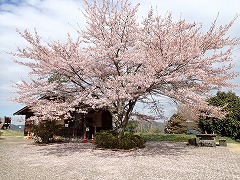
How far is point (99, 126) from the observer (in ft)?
72.5

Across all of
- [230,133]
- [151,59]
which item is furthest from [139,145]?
[230,133]

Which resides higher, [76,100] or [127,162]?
[76,100]

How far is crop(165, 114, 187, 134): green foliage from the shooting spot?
25.0 m

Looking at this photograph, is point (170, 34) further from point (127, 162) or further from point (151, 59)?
point (127, 162)

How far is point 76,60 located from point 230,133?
15.5 meters

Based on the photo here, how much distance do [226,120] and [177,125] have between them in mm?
6363

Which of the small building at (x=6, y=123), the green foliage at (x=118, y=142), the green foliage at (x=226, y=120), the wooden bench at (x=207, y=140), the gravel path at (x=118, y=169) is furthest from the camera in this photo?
the small building at (x=6, y=123)

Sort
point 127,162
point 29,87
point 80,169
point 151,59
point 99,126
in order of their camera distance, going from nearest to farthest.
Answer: point 80,169, point 127,162, point 151,59, point 29,87, point 99,126

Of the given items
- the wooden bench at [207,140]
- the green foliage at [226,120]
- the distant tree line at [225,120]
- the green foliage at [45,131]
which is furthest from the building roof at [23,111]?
the green foliage at [226,120]

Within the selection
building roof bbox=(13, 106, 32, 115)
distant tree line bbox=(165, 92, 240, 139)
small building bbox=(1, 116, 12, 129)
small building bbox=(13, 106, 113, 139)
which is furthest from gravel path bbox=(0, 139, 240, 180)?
small building bbox=(1, 116, 12, 129)

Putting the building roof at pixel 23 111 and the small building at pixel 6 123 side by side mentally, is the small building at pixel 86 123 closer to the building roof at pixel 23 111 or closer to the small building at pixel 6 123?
the building roof at pixel 23 111

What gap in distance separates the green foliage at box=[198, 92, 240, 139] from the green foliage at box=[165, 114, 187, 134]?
330 centimetres

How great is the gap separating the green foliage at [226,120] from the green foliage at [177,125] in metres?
3.30

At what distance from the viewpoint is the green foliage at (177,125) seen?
25000mm
